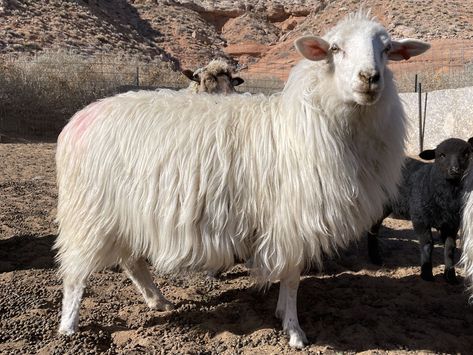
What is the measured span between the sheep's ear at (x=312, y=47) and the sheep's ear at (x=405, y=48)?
1.75 feet

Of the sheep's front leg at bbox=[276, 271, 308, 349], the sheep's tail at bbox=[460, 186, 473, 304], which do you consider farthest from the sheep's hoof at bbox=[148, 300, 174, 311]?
the sheep's tail at bbox=[460, 186, 473, 304]

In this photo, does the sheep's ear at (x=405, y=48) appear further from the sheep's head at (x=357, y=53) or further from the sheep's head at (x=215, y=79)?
the sheep's head at (x=215, y=79)

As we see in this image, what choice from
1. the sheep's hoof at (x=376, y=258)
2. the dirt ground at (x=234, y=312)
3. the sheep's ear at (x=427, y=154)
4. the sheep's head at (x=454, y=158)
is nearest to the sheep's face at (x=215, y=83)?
the dirt ground at (x=234, y=312)

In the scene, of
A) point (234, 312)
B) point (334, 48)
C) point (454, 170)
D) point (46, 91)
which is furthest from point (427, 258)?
point (46, 91)

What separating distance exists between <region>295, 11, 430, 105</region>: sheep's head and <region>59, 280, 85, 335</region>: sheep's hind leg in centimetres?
234

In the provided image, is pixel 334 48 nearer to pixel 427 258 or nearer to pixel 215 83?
pixel 427 258

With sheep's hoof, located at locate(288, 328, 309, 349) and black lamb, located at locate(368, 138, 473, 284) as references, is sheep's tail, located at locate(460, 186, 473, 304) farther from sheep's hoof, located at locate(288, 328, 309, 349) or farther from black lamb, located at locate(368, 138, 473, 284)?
sheep's hoof, located at locate(288, 328, 309, 349)

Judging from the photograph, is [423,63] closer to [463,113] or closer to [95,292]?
[463,113]

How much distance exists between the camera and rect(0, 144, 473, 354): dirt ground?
3.51m

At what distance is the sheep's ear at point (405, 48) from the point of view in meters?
3.59

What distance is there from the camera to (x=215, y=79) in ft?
20.6

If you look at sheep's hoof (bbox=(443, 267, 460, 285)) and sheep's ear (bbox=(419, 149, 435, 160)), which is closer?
sheep's hoof (bbox=(443, 267, 460, 285))

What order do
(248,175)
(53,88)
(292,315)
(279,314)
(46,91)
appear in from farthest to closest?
(53,88), (46,91), (279,314), (292,315), (248,175)

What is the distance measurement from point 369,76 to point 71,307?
2649 millimetres
